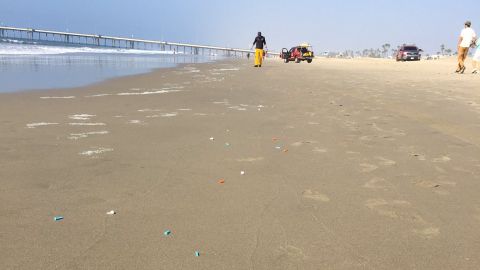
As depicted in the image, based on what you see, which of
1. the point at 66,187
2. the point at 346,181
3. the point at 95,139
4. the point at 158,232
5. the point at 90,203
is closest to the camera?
the point at 158,232

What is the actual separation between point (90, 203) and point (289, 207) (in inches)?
56.5

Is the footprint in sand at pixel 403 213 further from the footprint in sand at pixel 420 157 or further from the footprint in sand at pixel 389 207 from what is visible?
the footprint in sand at pixel 420 157

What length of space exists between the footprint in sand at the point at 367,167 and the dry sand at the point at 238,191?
2 cm

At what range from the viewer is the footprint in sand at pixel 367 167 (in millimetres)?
3840

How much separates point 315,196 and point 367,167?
99 cm

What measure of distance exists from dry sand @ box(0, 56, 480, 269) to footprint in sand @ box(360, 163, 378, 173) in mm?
20

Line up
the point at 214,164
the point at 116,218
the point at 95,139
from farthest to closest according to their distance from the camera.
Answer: the point at 95,139 < the point at 214,164 < the point at 116,218

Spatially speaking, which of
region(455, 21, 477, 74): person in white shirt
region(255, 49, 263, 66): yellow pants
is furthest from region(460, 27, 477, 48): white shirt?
region(255, 49, 263, 66): yellow pants

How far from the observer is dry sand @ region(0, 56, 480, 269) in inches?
90.4

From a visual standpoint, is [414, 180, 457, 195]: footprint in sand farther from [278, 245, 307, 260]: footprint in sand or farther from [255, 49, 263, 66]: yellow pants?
[255, 49, 263, 66]: yellow pants

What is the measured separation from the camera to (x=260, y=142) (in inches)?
195

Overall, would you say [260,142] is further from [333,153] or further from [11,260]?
[11,260]

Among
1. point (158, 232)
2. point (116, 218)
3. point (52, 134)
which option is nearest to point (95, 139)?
point (52, 134)

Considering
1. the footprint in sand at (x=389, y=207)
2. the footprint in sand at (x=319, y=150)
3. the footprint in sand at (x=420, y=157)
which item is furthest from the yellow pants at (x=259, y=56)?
the footprint in sand at (x=389, y=207)
